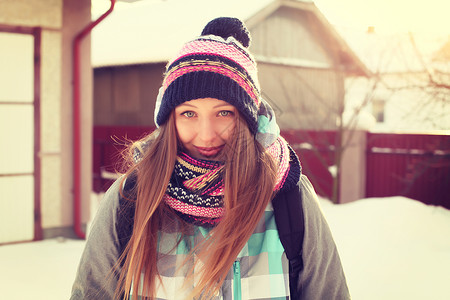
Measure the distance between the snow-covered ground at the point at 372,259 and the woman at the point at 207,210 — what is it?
2.93 metres

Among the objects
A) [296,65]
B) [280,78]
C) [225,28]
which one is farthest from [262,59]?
[225,28]

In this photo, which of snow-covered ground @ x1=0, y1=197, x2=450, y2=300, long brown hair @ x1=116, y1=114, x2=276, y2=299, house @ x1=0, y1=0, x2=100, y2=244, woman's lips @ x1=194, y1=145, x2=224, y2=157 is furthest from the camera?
house @ x1=0, y1=0, x2=100, y2=244

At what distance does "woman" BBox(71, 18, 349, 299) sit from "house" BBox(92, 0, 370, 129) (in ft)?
28.1

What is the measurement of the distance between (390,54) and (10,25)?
6.00 metres

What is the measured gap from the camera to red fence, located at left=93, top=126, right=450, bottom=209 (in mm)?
7801

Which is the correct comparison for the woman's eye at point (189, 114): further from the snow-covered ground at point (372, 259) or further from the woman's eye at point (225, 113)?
the snow-covered ground at point (372, 259)

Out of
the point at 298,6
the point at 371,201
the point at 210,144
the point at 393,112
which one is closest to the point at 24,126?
the point at 210,144

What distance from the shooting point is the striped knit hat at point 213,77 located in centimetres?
142

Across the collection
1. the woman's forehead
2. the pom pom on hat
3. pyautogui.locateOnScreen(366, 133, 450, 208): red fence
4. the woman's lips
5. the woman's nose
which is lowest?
pyautogui.locateOnScreen(366, 133, 450, 208): red fence

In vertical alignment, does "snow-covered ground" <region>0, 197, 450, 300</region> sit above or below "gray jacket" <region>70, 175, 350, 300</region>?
below

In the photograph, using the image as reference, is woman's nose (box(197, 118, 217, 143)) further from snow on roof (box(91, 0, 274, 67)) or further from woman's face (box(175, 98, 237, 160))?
snow on roof (box(91, 0, 274, 67))

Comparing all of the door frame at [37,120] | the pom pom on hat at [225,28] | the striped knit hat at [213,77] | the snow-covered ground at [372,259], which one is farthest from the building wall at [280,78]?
the striped knit hat at [213,77]

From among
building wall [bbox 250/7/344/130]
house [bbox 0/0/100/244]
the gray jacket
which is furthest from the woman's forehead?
building wall [bbox 250/7/344/130]

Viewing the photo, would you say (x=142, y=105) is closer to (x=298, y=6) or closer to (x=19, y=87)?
(x=298, y=6)
